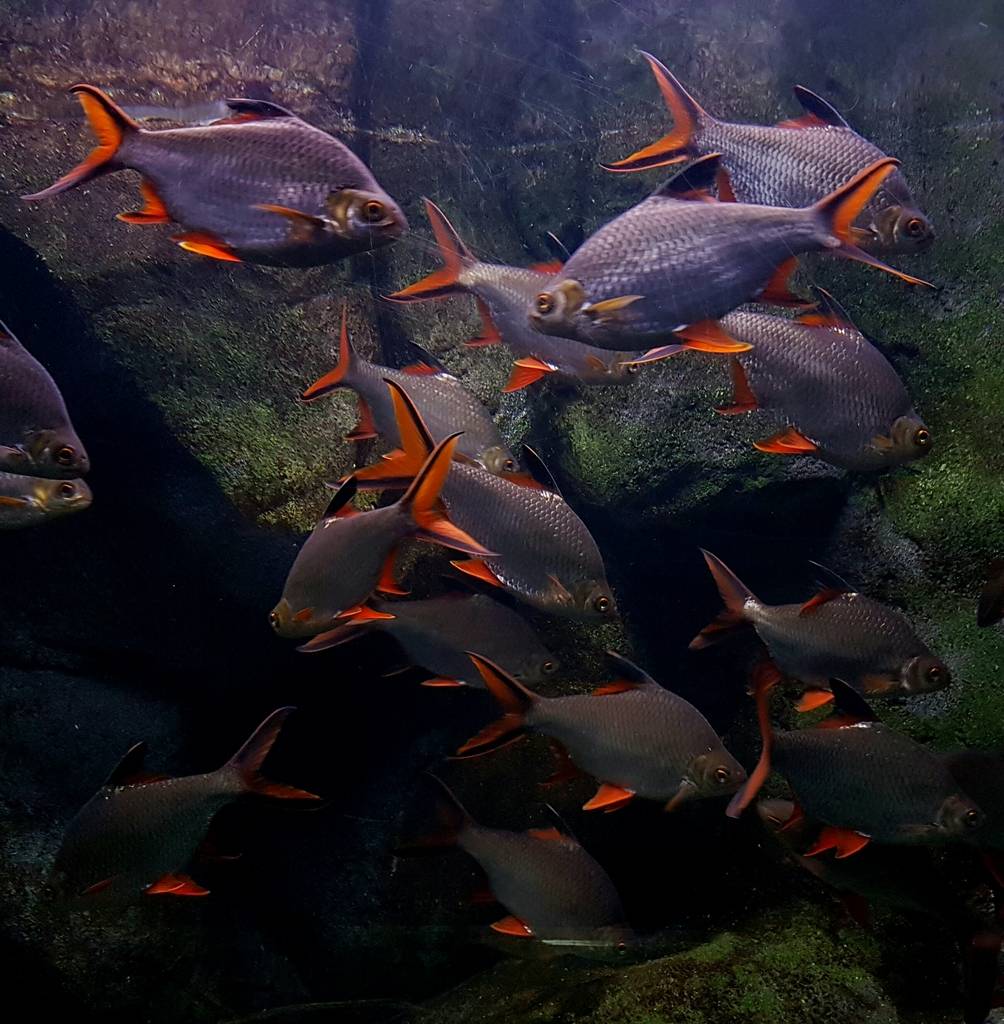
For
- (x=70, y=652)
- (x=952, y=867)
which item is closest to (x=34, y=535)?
(x=70, y=652)

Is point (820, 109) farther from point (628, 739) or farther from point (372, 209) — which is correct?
point (628, 739)

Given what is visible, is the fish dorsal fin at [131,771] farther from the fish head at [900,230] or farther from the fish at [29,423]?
the fish head at [900,230]

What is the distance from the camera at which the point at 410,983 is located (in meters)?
3.36

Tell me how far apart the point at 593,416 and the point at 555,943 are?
2434mm

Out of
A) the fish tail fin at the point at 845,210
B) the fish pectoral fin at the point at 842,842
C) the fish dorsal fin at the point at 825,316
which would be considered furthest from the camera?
the fish dorsal fin at the point at 825,316

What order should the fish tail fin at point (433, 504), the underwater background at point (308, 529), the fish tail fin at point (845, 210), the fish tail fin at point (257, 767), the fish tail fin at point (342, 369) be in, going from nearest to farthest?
1. the fish tail fin at point (845, 210)
2. the fish tail fin at point (433, 504)
3. the fish tail fin at point (257, 767)
4. the fish tail fin at point (342, 369)
5. the underwater background at point (308, 529)

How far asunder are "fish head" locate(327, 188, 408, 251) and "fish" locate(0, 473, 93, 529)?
1287 mm

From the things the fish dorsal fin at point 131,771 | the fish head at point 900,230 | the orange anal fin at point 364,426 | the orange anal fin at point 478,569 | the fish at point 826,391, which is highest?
the fish head at point 900,230

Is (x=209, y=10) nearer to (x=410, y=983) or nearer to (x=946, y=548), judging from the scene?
(x=946, y=548)

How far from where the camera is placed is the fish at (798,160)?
2523mm

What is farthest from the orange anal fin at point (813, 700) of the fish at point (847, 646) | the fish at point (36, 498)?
the fish at point (36, 498)

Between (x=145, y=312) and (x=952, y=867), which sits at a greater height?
(x=145, y=312)

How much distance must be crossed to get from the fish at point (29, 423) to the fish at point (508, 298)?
4.13ft

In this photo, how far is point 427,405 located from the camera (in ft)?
9.43
